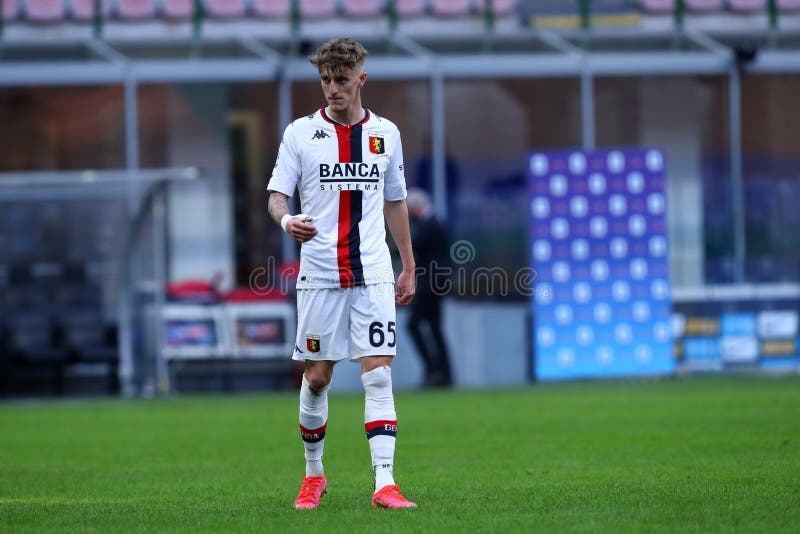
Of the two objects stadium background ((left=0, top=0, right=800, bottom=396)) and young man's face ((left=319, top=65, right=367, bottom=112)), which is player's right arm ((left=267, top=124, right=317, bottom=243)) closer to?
young man's face ((left=319, top=65, right=367, bottom=112))

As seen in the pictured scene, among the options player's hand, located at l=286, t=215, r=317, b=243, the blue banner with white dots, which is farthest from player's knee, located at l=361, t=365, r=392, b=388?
the blue banner with white dots

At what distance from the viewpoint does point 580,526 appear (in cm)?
563

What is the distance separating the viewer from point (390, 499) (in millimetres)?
6414

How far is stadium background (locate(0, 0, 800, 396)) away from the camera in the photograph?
20250mm

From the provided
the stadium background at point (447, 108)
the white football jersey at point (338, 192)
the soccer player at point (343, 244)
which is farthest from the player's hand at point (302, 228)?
the stadium background at point (447, 108)

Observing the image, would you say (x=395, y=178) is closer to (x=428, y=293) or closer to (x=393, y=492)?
(x=393, y=492)

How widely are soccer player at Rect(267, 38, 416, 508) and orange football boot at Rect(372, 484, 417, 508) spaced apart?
0.13 m

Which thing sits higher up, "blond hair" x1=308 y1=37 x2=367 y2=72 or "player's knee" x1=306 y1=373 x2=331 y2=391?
"blond hair" x1=308 y1=37 x2=367 y2=72

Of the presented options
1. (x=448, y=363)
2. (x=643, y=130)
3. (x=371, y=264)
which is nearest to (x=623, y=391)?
(x=448, y=363)

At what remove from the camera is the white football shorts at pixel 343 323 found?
6652mm

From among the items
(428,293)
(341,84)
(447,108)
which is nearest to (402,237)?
(341,84)

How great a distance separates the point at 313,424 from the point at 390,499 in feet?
2.19

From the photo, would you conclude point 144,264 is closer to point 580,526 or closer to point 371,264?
point 371,264

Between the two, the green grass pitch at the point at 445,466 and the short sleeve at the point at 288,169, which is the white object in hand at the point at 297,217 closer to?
the short sleeve at the point at 288,169
